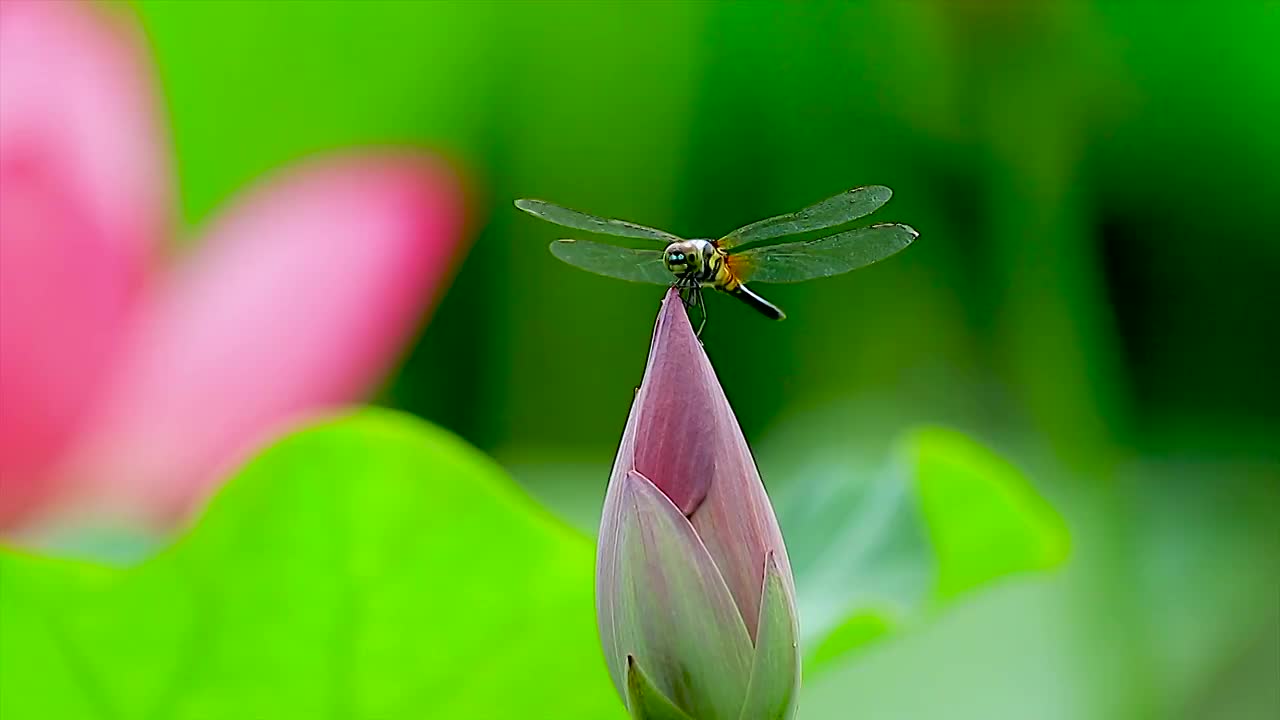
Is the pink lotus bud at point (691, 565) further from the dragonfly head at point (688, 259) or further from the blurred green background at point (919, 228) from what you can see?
the blurred green background at point (919, 228)

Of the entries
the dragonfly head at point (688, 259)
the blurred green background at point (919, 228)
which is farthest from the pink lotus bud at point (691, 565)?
the blurred green background at point (919, 228)

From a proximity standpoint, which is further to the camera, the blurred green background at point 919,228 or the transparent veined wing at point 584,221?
the blurred green background at point 919,228

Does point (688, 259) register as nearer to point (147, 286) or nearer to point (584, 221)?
point (584, 221)

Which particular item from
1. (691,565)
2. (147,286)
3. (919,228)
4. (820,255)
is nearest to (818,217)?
(820,255)

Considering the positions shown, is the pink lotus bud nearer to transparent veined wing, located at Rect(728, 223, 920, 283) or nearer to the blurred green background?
transparent veined wing, located at Rect(728, 223, 920, 283)

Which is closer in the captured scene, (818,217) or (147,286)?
(818,217)

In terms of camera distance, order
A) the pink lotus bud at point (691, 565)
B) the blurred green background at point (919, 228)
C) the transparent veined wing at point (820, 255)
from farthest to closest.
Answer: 1. the blurred green background at point (919, 228)
2. the transparent veined wing at point (820, 255)
3. the pink lotus bud at point (691, 565)
